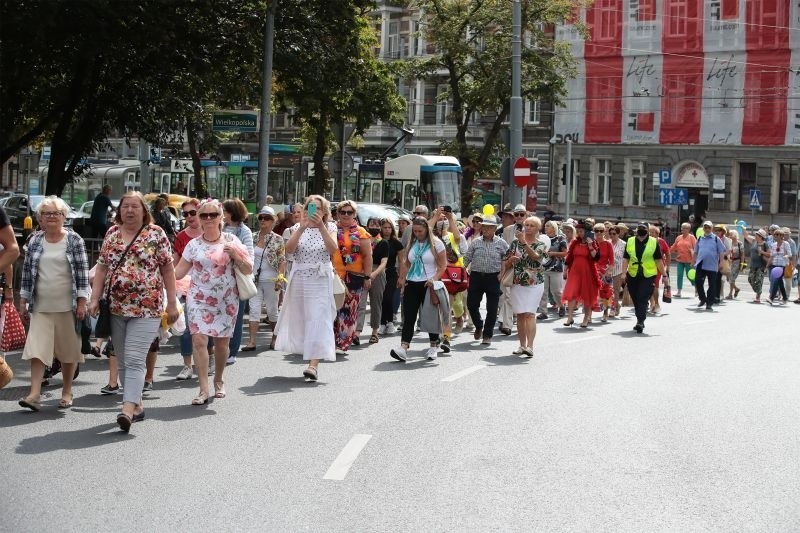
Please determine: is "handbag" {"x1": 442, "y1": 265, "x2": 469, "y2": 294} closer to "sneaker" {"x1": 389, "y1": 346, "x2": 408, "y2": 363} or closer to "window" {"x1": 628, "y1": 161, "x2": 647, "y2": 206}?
"sneaker" {"x1": 389, "y1": 346, "x2": 408, "y2": 363}

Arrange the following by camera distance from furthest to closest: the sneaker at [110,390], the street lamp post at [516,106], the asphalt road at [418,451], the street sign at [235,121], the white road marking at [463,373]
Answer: the street lamp post at [516,106] → the street sign at [235,121] → the white road marking at [463,373] → the sneaker at [110,390] → the asphalt road at [418,451]

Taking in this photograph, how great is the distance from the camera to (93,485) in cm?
760

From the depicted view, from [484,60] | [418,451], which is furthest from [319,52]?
[484,60]

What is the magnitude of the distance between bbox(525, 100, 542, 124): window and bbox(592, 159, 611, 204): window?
4013 millimetres

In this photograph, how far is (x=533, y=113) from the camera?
64.3m

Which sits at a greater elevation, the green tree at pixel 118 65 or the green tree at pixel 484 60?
the green tree at pixel 484 60

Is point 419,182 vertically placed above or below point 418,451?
above

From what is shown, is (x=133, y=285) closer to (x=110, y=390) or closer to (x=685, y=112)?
(x=110, y=390)

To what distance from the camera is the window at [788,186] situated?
2156 inches

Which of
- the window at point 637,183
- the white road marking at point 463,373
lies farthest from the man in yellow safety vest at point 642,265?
the window at point 637,183

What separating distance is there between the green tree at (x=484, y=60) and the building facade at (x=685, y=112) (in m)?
7.14

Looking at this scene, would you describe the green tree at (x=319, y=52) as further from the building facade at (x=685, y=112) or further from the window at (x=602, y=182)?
the window at (x=602, y=182)

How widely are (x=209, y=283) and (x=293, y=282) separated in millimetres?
1918

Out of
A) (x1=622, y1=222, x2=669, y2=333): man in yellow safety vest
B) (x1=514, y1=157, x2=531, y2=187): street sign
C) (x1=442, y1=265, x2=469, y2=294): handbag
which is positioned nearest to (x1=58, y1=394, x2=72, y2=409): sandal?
(x1=442, y1=265, x2=469, y2=294): handbag
